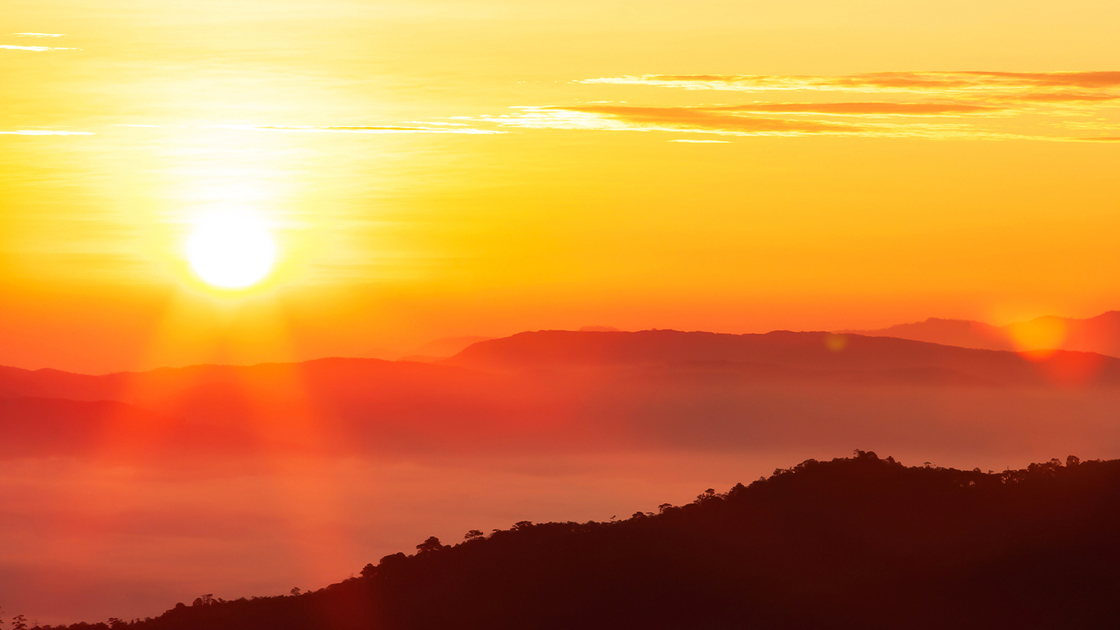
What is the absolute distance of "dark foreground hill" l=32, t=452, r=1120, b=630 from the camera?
1448 inches

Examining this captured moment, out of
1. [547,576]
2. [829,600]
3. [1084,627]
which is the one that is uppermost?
[547,576]

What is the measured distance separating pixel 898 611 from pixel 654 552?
971 cm

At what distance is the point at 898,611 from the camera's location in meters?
36.7

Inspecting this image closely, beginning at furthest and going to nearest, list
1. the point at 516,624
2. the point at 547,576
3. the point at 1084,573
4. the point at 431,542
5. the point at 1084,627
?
the point at 431,542, the point at 547,576, the point at 516,624, the point at 1084,573, the point at 1084,627

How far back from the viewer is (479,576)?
44656 millimetres

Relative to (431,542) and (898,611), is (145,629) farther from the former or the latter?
(898,611)

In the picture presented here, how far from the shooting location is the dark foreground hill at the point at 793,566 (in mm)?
36781

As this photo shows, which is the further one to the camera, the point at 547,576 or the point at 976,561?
the point at 547,576

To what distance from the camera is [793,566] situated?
41.8 metres

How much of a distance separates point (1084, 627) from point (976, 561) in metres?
4.66

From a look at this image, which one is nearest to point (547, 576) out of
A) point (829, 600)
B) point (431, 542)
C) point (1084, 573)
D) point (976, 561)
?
point (431, 542)

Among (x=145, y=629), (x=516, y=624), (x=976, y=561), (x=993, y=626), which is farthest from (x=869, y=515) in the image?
(x=145, y=629)

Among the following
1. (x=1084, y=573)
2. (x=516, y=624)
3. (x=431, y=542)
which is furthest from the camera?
(x=431, y=542)

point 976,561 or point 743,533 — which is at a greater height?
point 743,533
